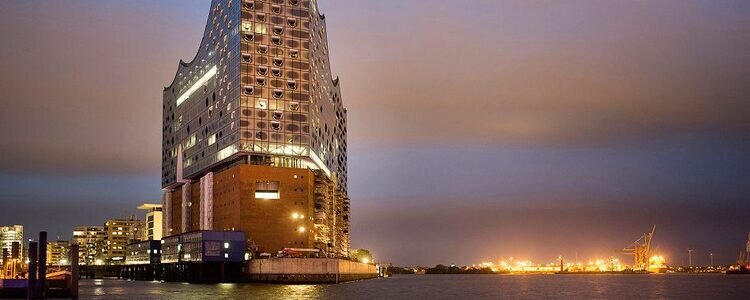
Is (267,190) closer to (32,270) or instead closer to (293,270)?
(293,270)

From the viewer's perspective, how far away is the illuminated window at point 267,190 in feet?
513

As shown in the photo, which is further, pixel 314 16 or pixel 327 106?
pixel 327 106

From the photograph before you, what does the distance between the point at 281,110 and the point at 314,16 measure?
26650 millimetres

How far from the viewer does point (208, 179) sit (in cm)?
17575

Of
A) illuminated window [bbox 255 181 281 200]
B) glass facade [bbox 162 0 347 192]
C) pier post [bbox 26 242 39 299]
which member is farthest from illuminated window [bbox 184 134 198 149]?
pier post [bbox 26 242 39 299]

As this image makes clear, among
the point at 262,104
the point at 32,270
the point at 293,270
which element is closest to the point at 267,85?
the point at 262,104

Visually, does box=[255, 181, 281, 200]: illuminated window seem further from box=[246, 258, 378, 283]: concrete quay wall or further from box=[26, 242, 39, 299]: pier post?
box=[26, 242, 39, 299]: pier post

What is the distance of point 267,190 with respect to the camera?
156750 millimetres

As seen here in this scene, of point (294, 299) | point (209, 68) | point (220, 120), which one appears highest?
point (209, 68)

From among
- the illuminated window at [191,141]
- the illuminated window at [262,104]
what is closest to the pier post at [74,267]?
the illuminated window at [262,104]

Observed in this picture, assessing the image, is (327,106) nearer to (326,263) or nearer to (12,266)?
(326,263)

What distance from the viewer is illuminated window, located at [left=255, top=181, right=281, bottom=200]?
156500 millimetres

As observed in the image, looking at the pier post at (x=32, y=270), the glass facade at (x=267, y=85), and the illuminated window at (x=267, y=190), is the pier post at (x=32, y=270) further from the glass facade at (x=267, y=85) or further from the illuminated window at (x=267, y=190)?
the glass facade at (x=267, y=85)

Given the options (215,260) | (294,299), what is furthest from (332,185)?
(294,299)
